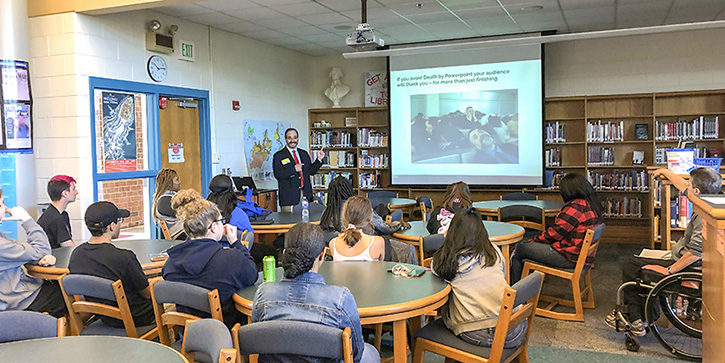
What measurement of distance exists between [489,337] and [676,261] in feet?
6.48

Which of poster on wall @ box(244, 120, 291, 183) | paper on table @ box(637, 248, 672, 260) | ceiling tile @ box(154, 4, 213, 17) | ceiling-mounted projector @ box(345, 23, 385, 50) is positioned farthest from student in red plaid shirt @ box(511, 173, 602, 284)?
poster on wall @ box(244, 120, 291, 183)

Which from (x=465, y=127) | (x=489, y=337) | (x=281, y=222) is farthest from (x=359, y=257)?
(x=465, y=127)

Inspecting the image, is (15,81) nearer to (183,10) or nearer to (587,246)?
(183,10)

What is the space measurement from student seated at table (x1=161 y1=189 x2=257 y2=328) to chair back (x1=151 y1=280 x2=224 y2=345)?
100 millimetres

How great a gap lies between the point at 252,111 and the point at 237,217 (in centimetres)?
399

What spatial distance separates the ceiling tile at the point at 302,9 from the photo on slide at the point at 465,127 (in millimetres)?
2648

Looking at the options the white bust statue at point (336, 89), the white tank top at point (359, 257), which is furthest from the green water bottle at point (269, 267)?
the white bust statue at point (336, 89)

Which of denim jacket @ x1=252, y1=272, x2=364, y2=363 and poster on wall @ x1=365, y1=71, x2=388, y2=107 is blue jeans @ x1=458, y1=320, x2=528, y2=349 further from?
poster on wall @ x1=365, y1=71, x2=388, y2=107

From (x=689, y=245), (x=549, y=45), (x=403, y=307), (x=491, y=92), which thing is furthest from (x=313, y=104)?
(x=403, y=307)

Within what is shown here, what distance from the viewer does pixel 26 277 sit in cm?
350

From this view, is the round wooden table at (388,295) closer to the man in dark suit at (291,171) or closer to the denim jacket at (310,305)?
the denim jacket at (310,305)

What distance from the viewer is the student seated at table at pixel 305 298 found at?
2.16 meters

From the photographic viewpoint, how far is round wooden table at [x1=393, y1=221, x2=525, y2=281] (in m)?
4.37

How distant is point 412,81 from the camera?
8977 mm
